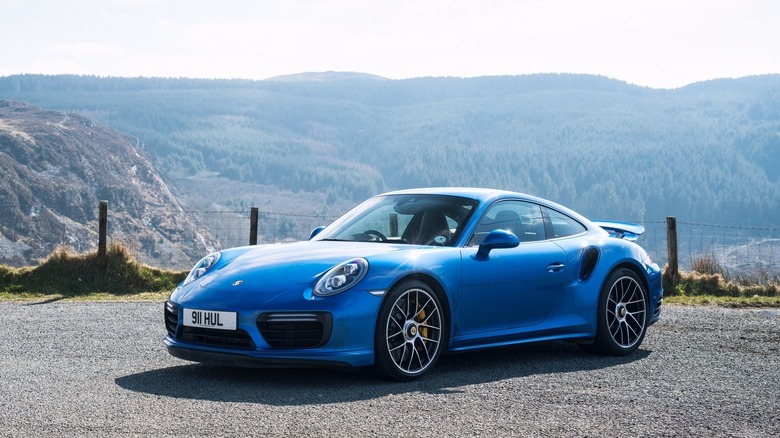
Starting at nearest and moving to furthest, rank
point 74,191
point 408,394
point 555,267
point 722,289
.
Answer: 1. point 408,394
2. point 555,267
3. point 722,289
4. point 74,191

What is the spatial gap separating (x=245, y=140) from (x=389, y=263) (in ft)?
622

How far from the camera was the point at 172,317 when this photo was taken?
271 inches

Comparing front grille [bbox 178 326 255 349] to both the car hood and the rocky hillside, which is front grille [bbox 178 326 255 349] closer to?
the car hood

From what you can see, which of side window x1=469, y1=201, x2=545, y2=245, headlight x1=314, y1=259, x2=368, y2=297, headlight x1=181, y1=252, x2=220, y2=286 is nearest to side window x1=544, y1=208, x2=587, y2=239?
side window x1=469, y1=201, x2=545, y2=245

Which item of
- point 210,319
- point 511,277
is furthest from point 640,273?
point 210,319

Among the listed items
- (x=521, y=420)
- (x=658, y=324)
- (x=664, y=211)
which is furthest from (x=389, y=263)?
(x=664, y=211)

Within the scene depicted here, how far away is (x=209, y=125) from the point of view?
199250mm

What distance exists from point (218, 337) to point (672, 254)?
11383mm

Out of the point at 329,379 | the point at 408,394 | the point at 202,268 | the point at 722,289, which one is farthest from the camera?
the point at 722,289

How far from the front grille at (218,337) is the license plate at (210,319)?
0.04 metres

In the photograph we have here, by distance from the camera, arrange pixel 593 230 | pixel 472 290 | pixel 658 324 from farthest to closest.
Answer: pixel 658 324 < pixel 593 230 < pixel 472 290

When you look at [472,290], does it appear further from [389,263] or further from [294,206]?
[294,206]

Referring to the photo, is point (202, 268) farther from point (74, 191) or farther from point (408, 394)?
point (74, 191)

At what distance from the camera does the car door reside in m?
7.04
